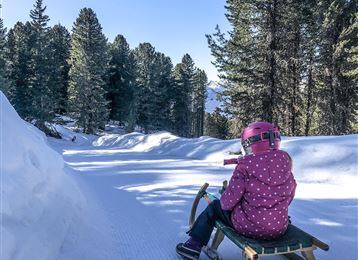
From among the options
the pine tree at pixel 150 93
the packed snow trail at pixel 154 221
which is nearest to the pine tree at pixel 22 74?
the pine tree at pixel 150 93

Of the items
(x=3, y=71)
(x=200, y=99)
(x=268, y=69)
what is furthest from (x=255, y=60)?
(x=200, y=99)

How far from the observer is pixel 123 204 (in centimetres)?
638

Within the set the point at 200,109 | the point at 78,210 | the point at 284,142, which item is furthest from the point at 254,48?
the point at 200,109

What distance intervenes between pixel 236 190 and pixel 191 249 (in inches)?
32.9

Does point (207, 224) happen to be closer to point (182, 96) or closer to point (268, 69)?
point (268, 69)

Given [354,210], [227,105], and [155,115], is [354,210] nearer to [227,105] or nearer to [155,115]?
[227,105]

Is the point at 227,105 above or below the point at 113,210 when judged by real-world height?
above

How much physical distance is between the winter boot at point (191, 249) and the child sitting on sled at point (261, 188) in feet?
1.61

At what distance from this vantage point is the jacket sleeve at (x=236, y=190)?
11.1 feet

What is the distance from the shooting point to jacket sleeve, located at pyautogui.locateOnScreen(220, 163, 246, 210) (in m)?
3.38

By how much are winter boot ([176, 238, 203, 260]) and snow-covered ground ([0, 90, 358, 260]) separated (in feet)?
0.61

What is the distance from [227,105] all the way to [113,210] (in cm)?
1938

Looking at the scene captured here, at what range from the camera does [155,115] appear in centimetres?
5178

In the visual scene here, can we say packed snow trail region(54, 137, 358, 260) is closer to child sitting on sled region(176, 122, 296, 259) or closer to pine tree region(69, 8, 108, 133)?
child sitting on sled region(176, 122, 296, 259)
